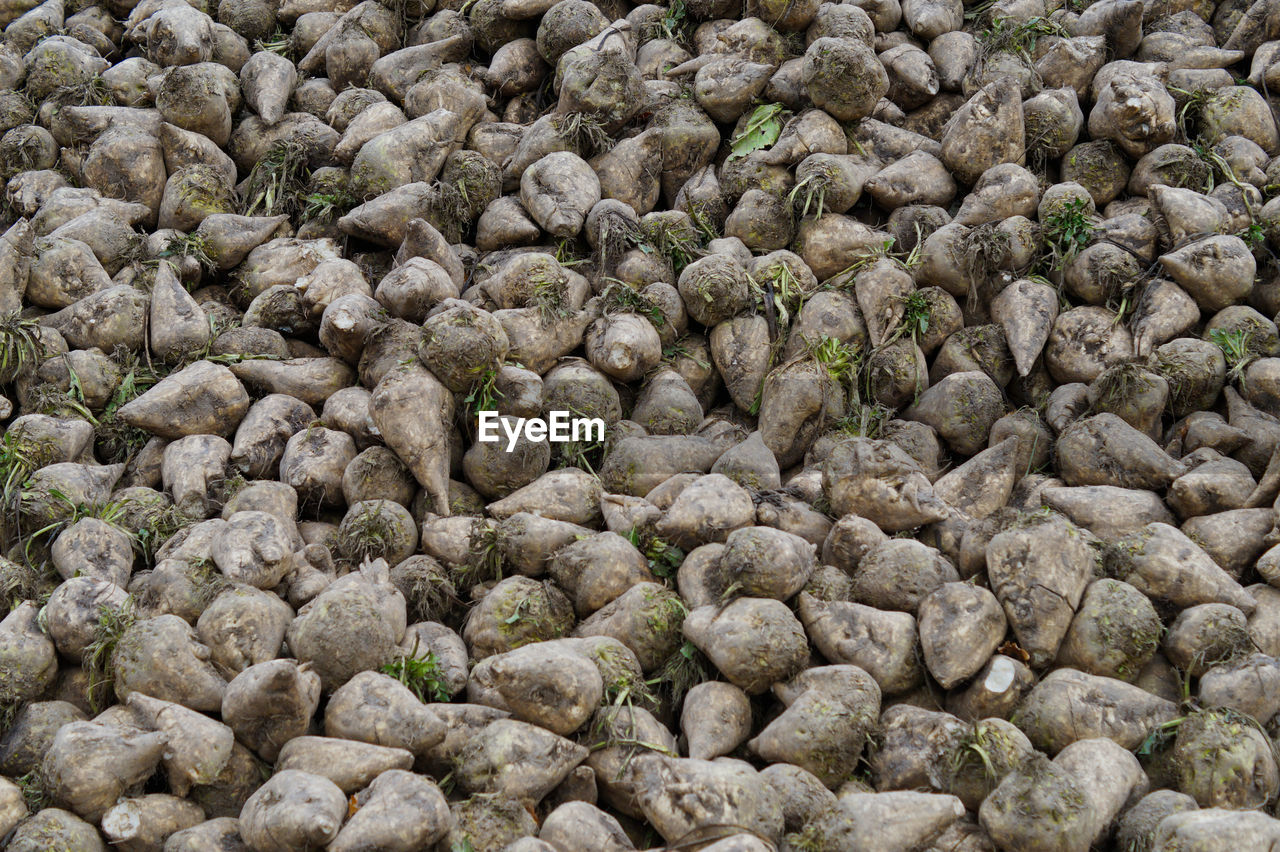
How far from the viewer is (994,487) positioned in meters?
6.35

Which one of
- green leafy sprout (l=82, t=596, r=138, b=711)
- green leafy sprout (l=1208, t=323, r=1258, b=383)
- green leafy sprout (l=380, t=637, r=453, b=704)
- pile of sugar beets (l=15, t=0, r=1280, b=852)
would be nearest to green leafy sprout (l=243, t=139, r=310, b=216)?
pile of sugar beets (l=15, t=0, r=1280, b=852)

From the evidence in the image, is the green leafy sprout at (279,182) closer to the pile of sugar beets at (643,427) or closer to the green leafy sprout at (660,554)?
the pile of sugar beets at (643,427)

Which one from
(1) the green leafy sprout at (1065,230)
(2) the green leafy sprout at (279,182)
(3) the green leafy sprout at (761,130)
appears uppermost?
(3) the green leafy sprout at (761,130)

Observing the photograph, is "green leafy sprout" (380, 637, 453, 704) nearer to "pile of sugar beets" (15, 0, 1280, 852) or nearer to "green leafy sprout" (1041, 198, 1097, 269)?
"pile of sugar beets" (15, 0, 1280, 852)

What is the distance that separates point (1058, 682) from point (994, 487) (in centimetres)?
137

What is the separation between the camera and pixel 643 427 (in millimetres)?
6938

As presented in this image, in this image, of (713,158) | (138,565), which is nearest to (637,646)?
(138,565)

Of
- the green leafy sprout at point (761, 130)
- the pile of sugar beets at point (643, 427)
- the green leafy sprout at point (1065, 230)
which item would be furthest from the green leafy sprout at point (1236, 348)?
the green leafy sprout at point (761, 130)

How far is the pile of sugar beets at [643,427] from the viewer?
490cm

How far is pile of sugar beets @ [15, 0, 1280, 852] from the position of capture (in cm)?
490

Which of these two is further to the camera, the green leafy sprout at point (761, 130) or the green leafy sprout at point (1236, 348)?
the green leafy sprout at point (761, 130)

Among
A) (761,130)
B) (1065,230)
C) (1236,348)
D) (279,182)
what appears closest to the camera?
(1236,348)

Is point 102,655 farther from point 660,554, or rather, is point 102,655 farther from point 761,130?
point 761,130

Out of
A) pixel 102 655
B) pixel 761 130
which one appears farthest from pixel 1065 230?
pixel 102 655
